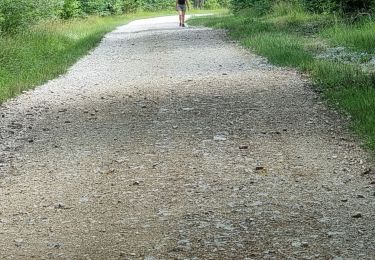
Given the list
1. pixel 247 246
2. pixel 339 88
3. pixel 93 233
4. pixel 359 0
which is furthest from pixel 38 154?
pixel 359 0

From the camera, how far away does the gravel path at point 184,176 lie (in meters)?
4.12

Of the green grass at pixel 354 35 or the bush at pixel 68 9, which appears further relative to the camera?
the bush at pixel 68 9

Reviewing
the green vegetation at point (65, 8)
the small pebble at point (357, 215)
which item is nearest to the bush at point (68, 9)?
the green vegetation at point (65, 8)

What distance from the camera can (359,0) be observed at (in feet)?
57.2

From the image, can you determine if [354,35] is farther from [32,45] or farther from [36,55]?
[32,45]

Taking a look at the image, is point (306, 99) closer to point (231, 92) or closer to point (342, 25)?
point (231, 92)

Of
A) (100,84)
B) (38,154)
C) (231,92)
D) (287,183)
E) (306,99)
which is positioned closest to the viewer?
(287,183)

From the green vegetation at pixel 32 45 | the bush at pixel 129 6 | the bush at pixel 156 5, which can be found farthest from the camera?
the bush at pixel 156 5

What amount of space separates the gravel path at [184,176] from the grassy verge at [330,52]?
0.28 metres

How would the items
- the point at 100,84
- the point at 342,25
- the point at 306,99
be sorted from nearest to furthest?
the point at 306,99 < the point at 100,84 < the point at 342,25

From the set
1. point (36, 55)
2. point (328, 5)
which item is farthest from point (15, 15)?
point (328, 5)

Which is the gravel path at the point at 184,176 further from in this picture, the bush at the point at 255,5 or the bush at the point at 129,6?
the bush at the point at 129,6

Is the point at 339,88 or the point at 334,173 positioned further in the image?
the point at 339,88

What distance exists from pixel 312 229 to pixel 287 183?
97 cm
